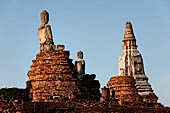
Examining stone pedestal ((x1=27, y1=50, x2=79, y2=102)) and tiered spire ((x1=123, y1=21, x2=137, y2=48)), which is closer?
stone pedestal ((x1=27, y1=50, x2=79, y2=102))

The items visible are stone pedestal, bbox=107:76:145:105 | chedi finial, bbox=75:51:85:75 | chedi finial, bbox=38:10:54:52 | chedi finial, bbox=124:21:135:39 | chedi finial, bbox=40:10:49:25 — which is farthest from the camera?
chedi finial, bbox=124:21:135:39

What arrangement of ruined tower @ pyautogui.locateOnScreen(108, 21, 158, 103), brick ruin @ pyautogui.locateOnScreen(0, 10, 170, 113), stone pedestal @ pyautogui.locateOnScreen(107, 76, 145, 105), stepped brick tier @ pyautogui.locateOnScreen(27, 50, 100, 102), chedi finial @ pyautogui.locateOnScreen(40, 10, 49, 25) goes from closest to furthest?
brick ruin @ pyautogui.locateOnScreen(0, 10, 170, 113) < stepped brick tier @ pyautogui.locateOnScreen(27, 50, 100, 102) < chedi finial @ pyautogui.locateOnScreen(40, 10, 49, 25) < stone pedestal @ pyautogui.locateOnScreen(107, 76, 145, 105) < ruined tower @ pyautogui.locateOnScreen(108, 21, 158, 103)

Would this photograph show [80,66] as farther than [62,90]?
Yes

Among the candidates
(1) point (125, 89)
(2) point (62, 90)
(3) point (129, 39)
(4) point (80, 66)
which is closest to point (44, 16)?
(2) point (62, 90)

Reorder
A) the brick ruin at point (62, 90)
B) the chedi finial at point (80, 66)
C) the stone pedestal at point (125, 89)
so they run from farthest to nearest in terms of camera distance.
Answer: the chedi finial at point (80, 66) < the stone pedestal at point (125, 89) < the brick ruin at point (62, 90)

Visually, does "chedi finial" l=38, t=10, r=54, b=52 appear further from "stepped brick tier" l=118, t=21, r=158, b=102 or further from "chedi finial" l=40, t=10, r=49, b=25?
"stepped brick tier" l=118, t=21, r=158, b=102

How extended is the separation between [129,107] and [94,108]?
4236 millimetres

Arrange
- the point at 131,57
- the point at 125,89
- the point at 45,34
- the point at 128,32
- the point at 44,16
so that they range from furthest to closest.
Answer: the point at 128,32, the point at 131,57, the point at 125,89, the point at 44,16, the point at 45,34

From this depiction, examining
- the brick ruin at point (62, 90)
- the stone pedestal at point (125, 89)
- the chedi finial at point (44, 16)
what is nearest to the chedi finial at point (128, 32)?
the brick ruin at point (62, 90)

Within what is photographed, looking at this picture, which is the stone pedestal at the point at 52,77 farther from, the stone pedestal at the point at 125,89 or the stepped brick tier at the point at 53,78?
the stone pedestal at the point at 125,89

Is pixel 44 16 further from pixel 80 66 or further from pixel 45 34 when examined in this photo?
pixel 80 66

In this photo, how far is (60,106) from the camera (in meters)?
30.8

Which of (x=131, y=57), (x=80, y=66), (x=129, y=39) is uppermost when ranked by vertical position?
(x=129, y=39)

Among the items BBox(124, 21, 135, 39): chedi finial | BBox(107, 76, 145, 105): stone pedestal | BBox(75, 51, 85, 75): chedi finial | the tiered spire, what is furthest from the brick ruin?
BBox(124, 21, 135, 39): chedi finial
